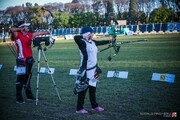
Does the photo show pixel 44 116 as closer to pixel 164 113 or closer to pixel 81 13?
pixel 164 113

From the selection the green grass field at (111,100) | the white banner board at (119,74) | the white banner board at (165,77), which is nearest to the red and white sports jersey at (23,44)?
the green grass field at (111,100)

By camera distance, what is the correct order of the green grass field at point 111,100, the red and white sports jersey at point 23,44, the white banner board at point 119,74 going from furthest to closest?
the white banner board at point 119,74 → the red and white sports jersey at point 23,44 → the green grass field at point 111,100

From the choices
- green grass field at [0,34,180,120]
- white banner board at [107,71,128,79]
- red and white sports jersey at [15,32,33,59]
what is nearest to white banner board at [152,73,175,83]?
green grass field at [0,34,180,120]

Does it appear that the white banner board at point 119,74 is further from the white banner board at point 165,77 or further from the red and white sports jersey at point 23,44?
the red and white sports jersey at point 23,44

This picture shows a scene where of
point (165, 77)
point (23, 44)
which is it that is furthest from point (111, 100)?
point (23, 44)

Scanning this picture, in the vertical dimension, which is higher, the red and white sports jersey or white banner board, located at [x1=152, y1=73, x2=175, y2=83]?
the red and white sports jersey

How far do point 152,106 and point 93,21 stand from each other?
1501 inches

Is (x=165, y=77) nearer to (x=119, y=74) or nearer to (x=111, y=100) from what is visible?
(x=119, y=74)

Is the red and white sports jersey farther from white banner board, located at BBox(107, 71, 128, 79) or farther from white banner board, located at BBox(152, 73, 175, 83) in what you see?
white banner board, located at BBox(152, 73, 175, 83)

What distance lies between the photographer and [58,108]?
8203mm

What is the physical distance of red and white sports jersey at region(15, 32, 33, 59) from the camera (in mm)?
8969

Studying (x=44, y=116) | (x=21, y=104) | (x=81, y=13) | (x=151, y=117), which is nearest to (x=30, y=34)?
(x=21, y=104)

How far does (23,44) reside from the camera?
8992mm

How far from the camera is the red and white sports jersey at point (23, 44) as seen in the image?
897 cm
